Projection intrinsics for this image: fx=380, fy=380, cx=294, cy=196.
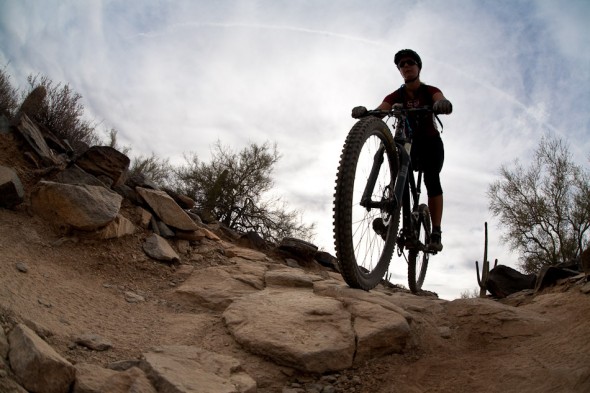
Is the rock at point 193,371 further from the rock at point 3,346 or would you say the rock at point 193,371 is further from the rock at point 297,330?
the rock at point 3,346

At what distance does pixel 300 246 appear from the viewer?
6316 millimetres

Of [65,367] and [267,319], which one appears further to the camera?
[267,319]

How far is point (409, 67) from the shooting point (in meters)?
3.75

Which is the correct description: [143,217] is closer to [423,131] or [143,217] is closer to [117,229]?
[117,229]

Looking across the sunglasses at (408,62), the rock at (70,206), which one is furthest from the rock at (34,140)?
the sunglasses at (408,62)

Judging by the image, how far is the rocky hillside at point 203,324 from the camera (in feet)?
5.86

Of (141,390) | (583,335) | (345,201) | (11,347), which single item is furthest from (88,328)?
(583,335)

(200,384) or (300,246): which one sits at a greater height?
(300,246)

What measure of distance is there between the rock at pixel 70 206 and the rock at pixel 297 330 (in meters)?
1.82

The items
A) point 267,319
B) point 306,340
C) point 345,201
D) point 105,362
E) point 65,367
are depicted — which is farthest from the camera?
point 345,201

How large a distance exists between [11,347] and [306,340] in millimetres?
1401

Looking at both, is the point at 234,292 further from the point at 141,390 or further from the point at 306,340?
the point at 141,390

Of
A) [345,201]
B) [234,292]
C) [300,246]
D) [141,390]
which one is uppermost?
[300,246]

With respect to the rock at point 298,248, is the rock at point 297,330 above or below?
below
